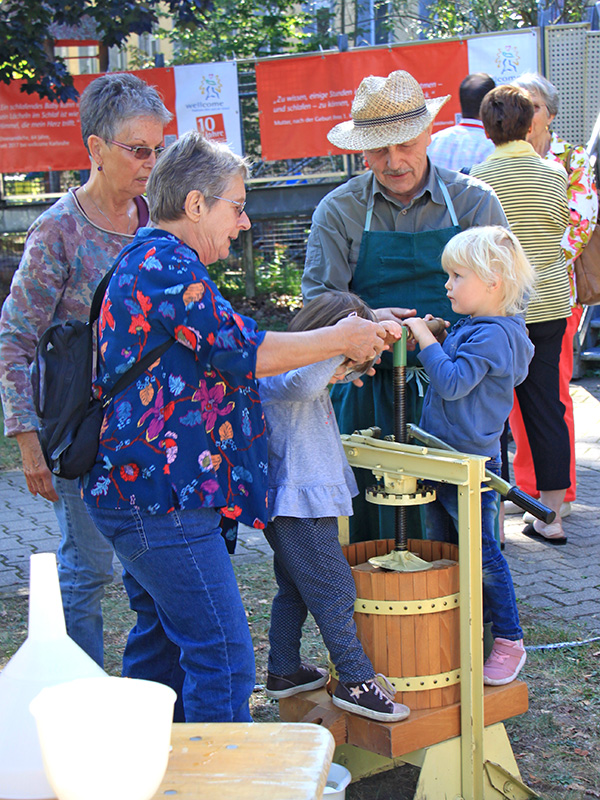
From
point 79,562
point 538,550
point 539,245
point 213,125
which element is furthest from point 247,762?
point 213,125

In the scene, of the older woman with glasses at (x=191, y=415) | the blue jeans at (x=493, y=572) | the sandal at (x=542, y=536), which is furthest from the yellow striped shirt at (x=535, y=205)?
the older woman with glasses at (x=191, y=415)

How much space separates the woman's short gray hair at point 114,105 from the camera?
2541 millimetres

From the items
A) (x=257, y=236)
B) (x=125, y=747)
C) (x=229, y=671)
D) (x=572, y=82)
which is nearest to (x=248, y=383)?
(x=229, y=671)

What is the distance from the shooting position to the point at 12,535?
5430 mm

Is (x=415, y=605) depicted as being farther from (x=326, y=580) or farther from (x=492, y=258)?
(x=492, y=258)

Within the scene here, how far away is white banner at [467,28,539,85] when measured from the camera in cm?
890

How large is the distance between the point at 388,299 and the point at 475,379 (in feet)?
1.64

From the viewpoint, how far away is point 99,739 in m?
1.07

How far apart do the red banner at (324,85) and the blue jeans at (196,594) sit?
782cm

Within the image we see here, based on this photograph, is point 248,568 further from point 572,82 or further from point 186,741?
point 572,82

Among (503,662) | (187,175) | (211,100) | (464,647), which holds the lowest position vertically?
(503,662)

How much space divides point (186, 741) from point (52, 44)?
34.3ft

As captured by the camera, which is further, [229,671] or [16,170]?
[16,170]

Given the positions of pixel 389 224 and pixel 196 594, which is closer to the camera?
pixel 196 594
